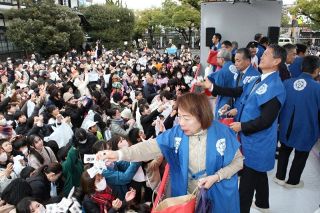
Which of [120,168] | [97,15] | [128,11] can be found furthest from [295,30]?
[120,168]

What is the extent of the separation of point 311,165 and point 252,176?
170 centimetres

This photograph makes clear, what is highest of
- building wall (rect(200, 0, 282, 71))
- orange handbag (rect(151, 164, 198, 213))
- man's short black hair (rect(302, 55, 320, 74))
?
building wall (rect(200, 0, 282, 71))

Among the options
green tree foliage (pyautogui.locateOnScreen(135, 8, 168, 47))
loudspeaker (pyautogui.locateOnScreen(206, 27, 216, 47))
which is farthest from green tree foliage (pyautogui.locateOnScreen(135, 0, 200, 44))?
loudspeaker (pyautogui.locateOnScreen(206, 27, 216, 47))

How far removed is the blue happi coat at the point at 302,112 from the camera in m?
3.24

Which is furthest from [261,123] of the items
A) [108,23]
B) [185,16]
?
[185,16]

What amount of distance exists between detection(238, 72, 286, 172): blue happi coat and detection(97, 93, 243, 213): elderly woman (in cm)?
70

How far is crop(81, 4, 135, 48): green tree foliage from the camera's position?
26.2 meters

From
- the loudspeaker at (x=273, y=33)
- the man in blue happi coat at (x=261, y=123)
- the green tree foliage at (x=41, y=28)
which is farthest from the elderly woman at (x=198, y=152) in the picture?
the green tree foliage at (x=41, y=28)

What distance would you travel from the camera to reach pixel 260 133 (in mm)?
2717

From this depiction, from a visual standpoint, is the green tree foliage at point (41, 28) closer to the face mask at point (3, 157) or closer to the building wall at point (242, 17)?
the building wall at point (242, 17)

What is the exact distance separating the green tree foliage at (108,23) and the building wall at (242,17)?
675 inches

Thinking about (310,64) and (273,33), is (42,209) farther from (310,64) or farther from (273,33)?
(273,33)

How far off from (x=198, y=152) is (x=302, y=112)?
181 cm

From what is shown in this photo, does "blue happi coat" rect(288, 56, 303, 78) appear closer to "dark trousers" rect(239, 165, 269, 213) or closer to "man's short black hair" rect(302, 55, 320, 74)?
"man's short black hair" rect(302, 55, 320, 74)
